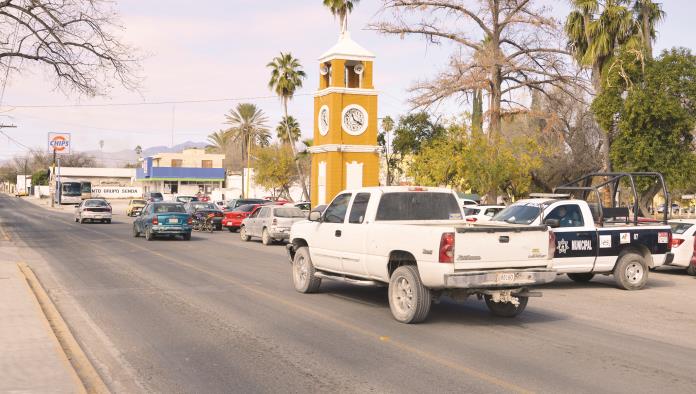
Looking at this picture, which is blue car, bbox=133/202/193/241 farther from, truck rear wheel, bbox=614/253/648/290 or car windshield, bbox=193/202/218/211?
truck rear wheel, bbox=614/253/648/290

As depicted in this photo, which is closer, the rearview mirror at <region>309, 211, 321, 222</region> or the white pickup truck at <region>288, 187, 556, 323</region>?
the white pickup truck at <region>288, 187, 556, 323</region>

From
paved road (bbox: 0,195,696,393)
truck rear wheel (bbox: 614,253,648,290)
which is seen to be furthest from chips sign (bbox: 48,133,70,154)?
truck rear wheel (bbox: 614,253,648,290)

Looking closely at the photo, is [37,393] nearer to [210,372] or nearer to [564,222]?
[210,372]

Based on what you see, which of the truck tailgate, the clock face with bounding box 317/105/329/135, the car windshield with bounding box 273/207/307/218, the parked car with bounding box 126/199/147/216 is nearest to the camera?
the truck tailgate

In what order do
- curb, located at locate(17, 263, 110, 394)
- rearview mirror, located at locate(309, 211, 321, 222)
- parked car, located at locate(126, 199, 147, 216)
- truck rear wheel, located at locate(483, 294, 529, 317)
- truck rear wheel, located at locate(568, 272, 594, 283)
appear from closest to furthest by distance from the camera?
curb, located at locate(17, 263, 110, 394), truck rear wheel, located at locate(483, 294, 529, 317), rearview mirror, located at locate(309, 211, 321, 222), truck rear wheel, located at locate(568, 272, 594, 283), parked car, located at locate(126, 199, 147, 216)

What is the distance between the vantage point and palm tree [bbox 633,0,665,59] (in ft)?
111

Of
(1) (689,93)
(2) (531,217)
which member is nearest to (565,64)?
(1) (689,93)

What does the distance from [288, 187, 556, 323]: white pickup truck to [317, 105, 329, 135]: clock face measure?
33.3 m

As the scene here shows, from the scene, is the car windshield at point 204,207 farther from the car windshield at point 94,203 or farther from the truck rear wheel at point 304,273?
the truck rear wheel at point 304,273

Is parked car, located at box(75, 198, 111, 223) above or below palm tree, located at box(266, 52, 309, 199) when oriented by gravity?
below

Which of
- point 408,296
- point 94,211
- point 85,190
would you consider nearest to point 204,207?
point 94,211

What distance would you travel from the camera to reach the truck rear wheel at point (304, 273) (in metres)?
13.5

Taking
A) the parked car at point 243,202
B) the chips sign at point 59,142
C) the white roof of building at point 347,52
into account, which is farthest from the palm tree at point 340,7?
the chips sign at point 59,142

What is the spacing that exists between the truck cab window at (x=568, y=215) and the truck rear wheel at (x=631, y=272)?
4.11 ft
